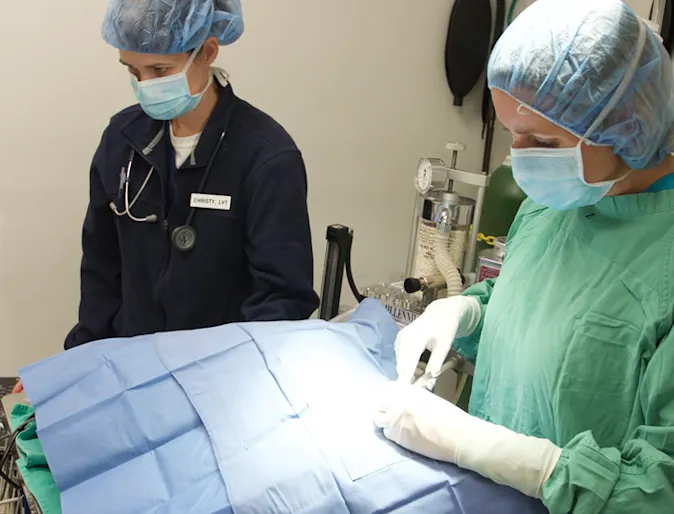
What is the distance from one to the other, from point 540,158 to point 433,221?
797 millimetres

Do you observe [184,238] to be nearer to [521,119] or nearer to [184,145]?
[184,145]

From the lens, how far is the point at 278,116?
2238mm

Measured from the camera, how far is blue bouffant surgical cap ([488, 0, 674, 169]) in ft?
2.71

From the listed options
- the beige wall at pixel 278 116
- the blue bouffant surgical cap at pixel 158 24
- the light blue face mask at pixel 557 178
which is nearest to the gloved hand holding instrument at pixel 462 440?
the light blue face mask at pixel 557 178

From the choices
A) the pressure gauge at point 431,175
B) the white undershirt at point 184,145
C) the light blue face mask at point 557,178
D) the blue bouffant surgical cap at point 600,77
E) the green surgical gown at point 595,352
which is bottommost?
the green surgical gown at point 595,352

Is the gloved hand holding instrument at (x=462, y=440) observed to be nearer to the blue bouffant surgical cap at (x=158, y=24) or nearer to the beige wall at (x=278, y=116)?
the blue bouffant surgical cap at (x=158, y=24)

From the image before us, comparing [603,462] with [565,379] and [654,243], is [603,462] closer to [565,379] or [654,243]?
[565,379]

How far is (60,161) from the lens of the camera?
1.91 m

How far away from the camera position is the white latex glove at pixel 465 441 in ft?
2.61

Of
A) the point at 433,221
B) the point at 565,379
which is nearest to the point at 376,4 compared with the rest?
the point at 433,221

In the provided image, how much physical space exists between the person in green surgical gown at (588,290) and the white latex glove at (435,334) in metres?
0.13

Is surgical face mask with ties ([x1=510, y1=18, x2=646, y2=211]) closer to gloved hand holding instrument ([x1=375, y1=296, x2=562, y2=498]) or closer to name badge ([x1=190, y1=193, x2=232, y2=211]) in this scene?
gloved hand holding instrument ([x1=375, y1=296, x2=562, y2=498])

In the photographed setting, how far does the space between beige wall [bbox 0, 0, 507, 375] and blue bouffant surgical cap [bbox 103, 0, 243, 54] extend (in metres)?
0.61

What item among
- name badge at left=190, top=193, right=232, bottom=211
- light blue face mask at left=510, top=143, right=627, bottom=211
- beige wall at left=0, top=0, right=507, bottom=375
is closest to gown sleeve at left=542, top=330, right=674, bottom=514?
light blue face mask at left=510, top=143, right=627, bottom=211
